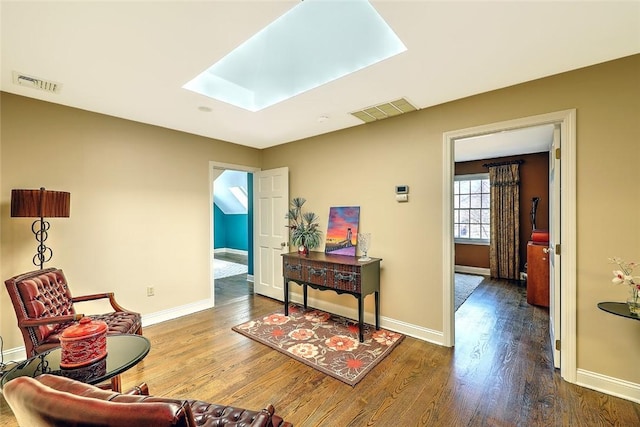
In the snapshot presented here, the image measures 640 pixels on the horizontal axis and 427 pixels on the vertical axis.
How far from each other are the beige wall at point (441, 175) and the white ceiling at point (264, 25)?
19 centimetres

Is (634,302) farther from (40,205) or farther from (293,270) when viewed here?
→ (40,205)

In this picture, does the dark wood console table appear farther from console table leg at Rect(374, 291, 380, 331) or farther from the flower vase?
the flower vase

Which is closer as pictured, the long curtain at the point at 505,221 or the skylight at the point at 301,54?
the skylight at the point at 301,54

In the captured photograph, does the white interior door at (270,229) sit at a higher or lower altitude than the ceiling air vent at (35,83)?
lower

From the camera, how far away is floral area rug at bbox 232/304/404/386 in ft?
8.40

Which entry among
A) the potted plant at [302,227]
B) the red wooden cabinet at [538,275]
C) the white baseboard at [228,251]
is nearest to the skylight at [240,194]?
the white baseboard at [228,251]

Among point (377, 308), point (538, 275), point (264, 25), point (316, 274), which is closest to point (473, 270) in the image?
point (538, 275)

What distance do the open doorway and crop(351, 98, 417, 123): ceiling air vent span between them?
2.29 m

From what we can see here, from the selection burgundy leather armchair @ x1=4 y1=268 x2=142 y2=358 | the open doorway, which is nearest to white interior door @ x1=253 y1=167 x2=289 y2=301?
the open doorway

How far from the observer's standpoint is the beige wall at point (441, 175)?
6.85 ft

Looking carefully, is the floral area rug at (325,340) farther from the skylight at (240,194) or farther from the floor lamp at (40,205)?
the skylight at (240,194)

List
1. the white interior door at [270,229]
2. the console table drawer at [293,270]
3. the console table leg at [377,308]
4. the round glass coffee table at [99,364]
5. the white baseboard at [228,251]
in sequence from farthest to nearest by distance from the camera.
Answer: the white baseboard at [228,251]
the white interior door at [270,229]
the console table drawer at [293,270]
the console table leg at [377,308]
the round glass coffee table at [99,364]

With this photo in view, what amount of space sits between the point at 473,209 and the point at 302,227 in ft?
14.2

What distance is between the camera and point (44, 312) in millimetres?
2219
